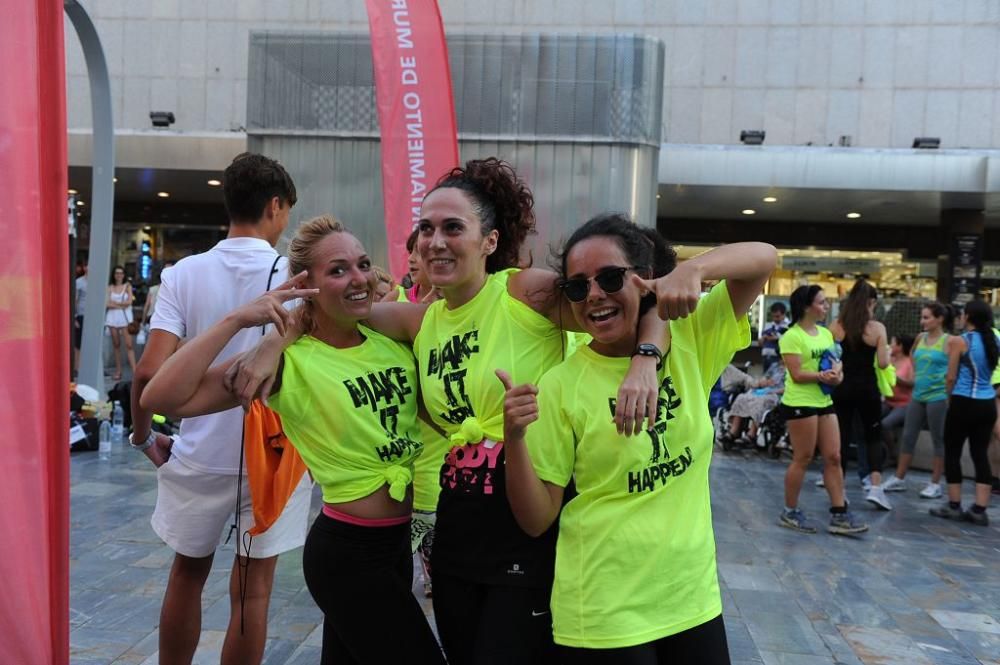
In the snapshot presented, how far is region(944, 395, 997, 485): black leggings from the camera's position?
721 cm

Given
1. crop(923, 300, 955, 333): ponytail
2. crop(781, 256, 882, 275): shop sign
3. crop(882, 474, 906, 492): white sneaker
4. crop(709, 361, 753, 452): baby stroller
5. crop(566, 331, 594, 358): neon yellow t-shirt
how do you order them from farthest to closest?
crop(781, 256, 882, 275): shop sign < crop(709, 361, 753, 452): baby stroller < crop(882, 474, 906, 492): white sneaker < crop(923, 300, 955, 333): ponytail < crop(566, 331, 594, 358): neon yellow t-shirt

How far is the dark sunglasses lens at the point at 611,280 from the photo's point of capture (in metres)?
2.06

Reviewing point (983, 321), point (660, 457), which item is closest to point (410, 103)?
point (660, 457)

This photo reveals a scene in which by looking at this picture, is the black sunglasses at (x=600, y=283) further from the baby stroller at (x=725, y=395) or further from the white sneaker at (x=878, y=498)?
the baby stroller at (x=725, y=395)

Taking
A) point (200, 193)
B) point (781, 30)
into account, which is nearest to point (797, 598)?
point (781, 30)

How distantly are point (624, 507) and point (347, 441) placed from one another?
2.62 feet

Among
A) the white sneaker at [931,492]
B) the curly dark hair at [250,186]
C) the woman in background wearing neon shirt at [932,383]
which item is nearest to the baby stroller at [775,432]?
the woman in background wearing neon shirt at [932,383]

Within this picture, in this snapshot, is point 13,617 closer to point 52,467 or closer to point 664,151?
point 52,467

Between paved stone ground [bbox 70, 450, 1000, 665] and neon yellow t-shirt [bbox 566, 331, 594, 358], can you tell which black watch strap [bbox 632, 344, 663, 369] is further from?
paved stone ground [bbox 70, 450, 1000, 665]

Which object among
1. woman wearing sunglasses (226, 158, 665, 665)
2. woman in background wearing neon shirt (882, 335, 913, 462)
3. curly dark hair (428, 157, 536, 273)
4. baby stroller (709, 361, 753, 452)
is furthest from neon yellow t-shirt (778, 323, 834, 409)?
woman wearing sunglasses (226, 158, 665, 665)

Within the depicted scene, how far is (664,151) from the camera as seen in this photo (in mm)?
14555

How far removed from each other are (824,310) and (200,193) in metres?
14.9

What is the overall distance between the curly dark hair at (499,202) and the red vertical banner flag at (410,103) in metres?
3.26

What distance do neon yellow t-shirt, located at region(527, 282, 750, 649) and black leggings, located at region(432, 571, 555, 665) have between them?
10 cm
